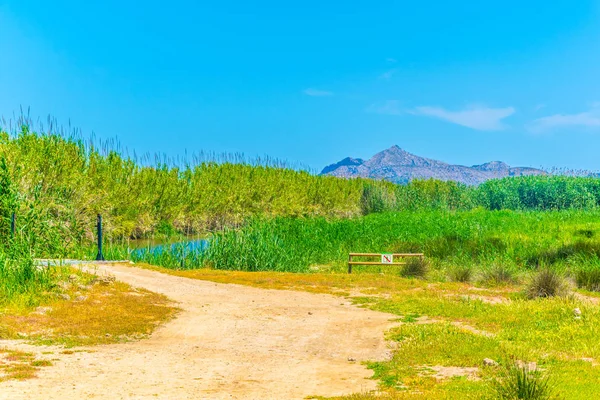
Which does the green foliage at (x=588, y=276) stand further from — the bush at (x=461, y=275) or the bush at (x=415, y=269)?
the bush at (x=415, y=269)

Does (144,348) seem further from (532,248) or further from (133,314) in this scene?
(532,248)

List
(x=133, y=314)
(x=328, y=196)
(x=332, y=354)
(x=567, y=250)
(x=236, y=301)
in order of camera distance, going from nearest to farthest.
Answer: (x=332, y=354) → (x=133, y=314) → (x=236, y=301) → (x=567, y=250) → (x=328, y=196)

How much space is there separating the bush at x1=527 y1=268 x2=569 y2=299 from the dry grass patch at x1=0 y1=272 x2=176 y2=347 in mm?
9620

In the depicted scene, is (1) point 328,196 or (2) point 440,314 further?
(1) point 328,196

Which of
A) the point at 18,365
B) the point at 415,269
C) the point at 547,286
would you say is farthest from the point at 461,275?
the point at 18,365

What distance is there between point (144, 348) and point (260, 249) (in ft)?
40.4

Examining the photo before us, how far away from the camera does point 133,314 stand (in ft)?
46.5

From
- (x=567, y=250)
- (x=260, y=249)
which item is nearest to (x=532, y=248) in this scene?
(x=567, y=250)

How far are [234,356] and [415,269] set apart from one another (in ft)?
38.8

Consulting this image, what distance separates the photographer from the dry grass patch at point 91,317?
484 inches

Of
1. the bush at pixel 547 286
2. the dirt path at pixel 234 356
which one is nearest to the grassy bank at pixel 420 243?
the bush at pixel 547 286

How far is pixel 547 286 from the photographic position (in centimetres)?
1633

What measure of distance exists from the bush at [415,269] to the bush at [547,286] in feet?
17.2

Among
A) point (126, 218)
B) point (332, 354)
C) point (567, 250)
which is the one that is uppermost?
point (126, 218)
